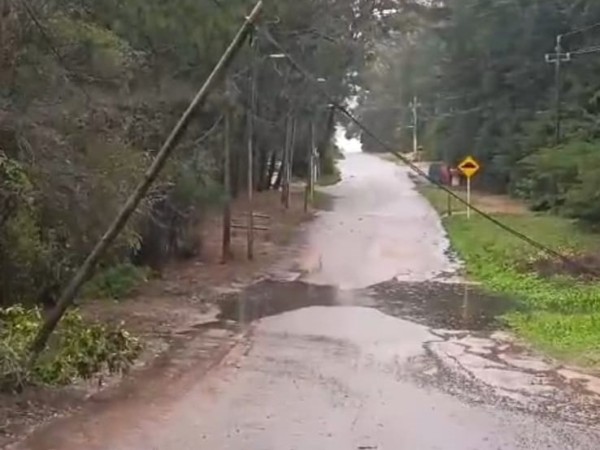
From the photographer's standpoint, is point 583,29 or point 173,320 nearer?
point 173,320

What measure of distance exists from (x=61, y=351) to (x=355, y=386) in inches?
151

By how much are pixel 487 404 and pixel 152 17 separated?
8031mm

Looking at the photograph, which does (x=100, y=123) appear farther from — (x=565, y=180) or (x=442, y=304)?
(x=565, y=180)

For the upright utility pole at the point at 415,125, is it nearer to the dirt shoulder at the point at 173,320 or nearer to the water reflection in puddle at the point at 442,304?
the dirt shoulder at the point at 173,320

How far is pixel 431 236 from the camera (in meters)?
38.0

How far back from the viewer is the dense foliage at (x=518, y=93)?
40.8 m

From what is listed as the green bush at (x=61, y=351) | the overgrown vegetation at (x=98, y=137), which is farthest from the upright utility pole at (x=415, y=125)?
the green bush at (x=61, y=351)

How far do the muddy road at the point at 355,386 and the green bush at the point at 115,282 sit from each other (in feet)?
6.69

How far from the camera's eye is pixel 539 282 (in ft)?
84.0

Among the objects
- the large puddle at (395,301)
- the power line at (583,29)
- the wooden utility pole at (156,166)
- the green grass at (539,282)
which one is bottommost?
the large puddle at (395,301)

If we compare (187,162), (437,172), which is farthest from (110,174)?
(437,172)

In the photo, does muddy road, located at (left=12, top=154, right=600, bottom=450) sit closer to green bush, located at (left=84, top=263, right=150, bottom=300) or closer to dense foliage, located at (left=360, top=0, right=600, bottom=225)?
green bush, located at (left=84, top=263, right=150, bottom=300)

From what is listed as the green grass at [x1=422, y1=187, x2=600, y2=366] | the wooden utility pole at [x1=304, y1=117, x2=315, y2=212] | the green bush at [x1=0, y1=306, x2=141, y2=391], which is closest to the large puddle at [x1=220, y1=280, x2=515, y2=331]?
the green grass at [x1=422, y1=187, x2=600, y2=366]

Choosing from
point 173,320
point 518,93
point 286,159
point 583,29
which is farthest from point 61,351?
point 518,93
